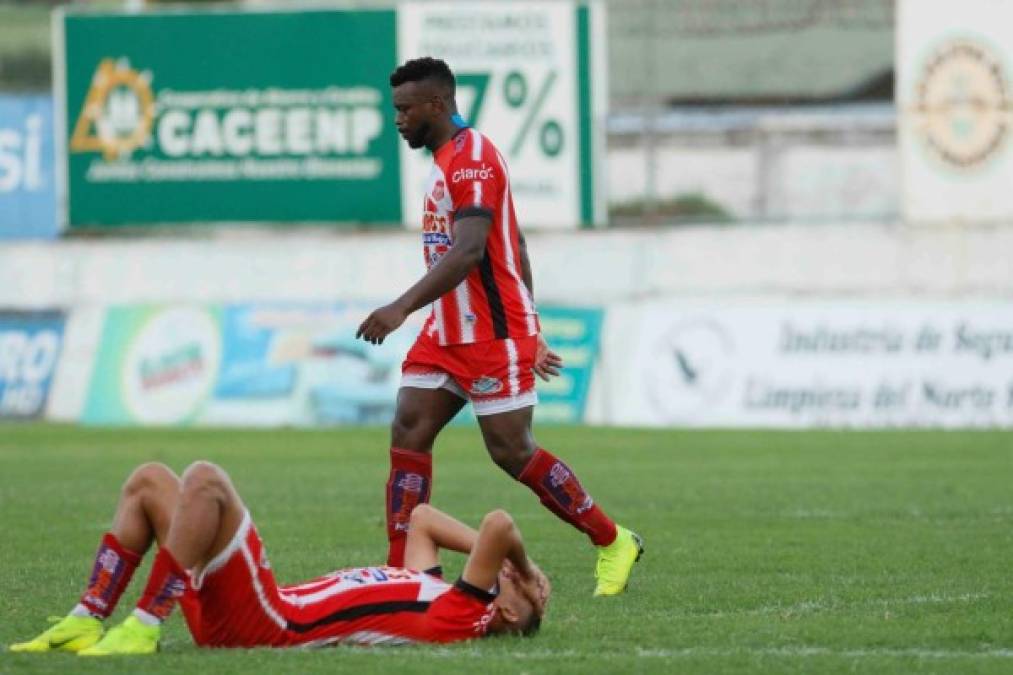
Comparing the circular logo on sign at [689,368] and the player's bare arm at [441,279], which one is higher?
the player's bare arm at [441,279]

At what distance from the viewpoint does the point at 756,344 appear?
24.9 meters

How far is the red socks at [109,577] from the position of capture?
26.8 ft

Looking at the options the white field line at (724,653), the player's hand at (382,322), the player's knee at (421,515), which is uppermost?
the player's hand at (382,322)

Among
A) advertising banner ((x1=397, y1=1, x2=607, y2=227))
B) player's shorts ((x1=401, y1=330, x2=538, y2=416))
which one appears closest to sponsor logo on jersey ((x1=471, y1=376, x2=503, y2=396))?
player's shorts ((x1=401, y1=330, x2=538, y2=416))

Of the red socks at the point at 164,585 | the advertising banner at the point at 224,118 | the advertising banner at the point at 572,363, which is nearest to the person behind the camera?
the red socks at the point at 164,585

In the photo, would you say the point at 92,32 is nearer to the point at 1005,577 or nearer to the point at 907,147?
the point at 907,147

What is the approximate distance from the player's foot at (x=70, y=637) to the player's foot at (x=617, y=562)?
112 inches

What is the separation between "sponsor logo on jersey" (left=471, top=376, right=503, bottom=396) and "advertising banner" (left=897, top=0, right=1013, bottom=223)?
18.1 meters

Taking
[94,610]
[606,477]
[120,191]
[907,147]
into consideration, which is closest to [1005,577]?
[94,610]

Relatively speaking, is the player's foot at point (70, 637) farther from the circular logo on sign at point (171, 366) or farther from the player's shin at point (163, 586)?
the circular logo on sign at point (171, 366)

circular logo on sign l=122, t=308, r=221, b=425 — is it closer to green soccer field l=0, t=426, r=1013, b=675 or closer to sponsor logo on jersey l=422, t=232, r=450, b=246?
green soccer field l=0, t=426, r=1013, b=675

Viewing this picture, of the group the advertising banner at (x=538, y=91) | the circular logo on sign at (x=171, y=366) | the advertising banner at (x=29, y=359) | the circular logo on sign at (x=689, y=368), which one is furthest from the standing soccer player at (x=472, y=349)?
the advertising banner at (x=29, y=359)

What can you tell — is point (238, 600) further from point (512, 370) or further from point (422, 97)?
point (422, 97)

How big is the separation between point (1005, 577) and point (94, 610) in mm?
4716
